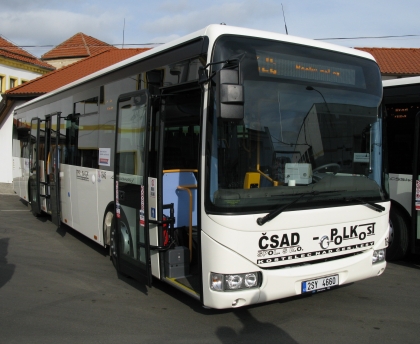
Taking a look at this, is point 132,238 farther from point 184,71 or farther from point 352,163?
point 352,163

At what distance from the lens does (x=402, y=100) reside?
8070 mm

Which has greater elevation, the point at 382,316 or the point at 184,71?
the point at 184,71

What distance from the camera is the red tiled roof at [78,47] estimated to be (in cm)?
4209

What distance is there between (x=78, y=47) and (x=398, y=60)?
93.1 feet

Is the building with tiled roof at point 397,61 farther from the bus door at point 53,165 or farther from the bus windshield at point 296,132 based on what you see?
the bus windshield at point 296,132

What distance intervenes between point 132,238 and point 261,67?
2.69 meters

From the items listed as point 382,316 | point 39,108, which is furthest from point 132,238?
point 39,108

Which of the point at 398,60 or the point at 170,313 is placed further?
the point at 398,60

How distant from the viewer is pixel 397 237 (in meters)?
8.04

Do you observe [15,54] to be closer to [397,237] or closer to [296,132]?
[397,237]

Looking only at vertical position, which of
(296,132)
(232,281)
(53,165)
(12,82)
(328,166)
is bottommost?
(232,281)

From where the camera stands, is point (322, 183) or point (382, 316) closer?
point (322, 183)

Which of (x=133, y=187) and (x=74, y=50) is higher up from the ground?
(x=74, y=50)

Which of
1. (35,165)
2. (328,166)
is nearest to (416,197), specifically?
(328,166)
